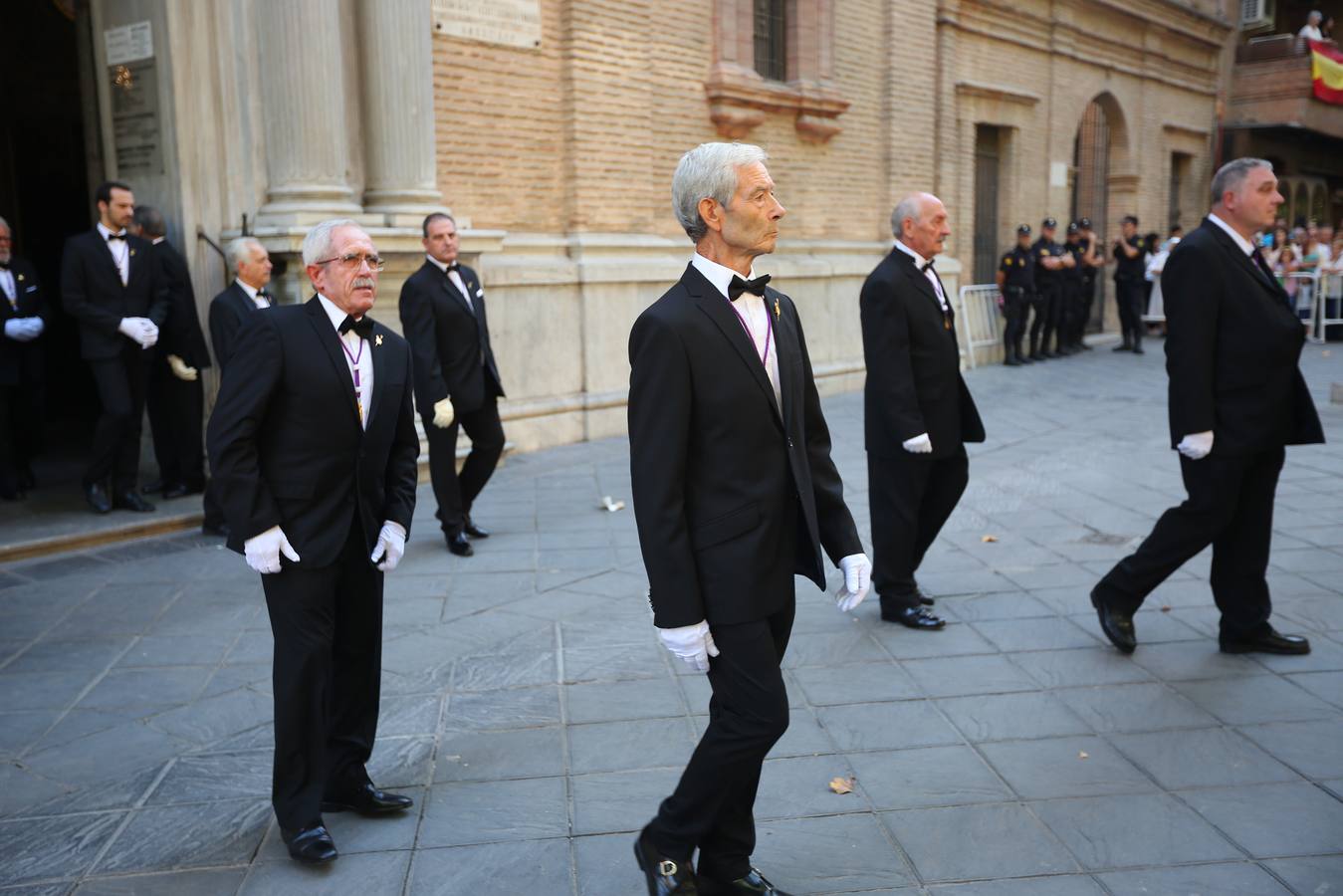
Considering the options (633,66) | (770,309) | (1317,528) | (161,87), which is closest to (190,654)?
(770,309)

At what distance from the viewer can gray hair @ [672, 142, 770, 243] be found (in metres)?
2.95

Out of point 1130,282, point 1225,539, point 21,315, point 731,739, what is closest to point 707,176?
point 731,739

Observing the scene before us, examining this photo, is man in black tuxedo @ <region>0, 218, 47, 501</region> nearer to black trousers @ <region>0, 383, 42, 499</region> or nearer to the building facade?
black trousers @ <region>0, 383, 42, 499</region>

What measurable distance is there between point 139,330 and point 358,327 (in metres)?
4.78

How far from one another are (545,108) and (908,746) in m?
7.77

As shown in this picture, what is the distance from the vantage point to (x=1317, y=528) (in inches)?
292

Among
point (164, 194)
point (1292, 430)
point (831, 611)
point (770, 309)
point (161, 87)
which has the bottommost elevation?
point (831, 611)

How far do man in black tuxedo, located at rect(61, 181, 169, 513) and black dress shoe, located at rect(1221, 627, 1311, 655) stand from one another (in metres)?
6.42

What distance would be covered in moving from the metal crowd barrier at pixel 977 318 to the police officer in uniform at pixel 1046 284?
0.56 metres

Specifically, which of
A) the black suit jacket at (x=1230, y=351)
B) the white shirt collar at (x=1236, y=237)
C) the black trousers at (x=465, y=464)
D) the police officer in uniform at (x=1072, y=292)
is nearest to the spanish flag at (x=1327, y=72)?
the police officer in uniform at (x=1072, y=292)

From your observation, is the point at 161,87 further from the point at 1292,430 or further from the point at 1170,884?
the point at 1170,884

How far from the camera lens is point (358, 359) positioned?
11.9 feet

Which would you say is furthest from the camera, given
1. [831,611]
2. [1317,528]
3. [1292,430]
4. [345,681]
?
[1317,528]

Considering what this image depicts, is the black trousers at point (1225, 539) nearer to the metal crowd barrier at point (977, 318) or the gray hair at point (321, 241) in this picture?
the gray hair at point (321, 241)
